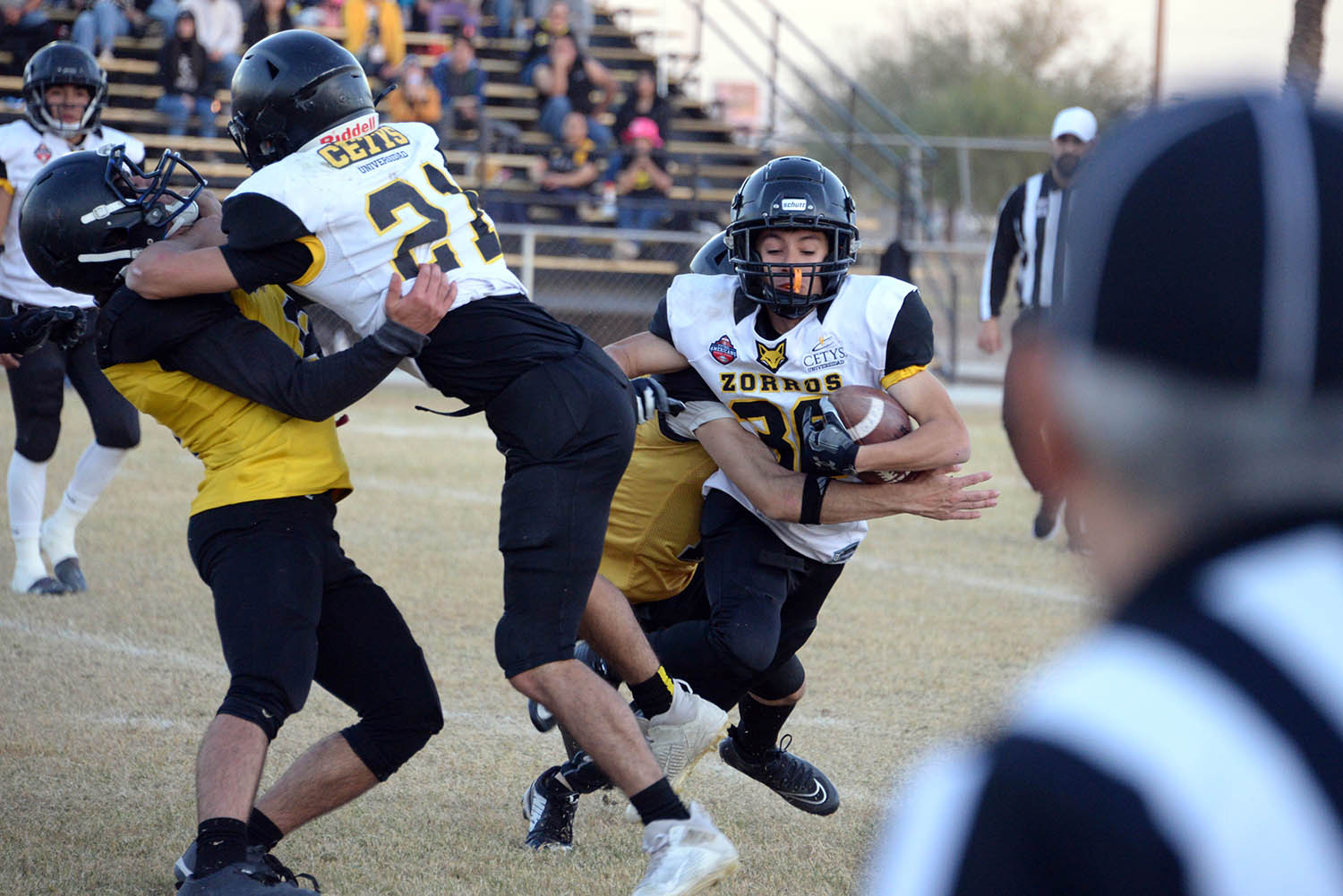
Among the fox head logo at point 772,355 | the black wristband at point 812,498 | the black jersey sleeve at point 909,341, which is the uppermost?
the black jersey sleeve at point 909,341

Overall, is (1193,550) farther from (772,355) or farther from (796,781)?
(796,781)

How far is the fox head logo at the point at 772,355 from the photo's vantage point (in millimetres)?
3607

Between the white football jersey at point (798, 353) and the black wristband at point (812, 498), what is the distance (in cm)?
12

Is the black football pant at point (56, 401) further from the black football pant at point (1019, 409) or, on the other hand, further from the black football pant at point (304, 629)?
the black football pant at point (1019, 409)

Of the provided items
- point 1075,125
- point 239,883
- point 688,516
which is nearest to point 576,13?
point 1075,125

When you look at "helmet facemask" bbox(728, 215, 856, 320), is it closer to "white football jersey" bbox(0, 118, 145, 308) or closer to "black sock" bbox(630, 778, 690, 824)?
"black sock" bbox(630, 778, 690, 824)

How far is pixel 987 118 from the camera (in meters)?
34.5

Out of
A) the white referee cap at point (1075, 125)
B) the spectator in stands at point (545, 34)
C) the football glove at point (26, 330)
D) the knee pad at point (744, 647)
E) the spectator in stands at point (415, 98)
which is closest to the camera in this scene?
the knee pad at point (744, 647)

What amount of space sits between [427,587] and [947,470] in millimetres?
3096

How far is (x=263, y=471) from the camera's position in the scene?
308cm

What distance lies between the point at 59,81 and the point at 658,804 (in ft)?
14.4

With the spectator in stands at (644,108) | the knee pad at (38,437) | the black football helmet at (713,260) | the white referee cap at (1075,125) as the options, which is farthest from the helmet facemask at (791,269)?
the spectator in stands at (644,108)

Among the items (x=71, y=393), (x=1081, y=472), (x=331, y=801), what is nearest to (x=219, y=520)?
(x=331, y=801)

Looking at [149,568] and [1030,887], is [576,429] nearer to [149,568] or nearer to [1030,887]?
[1030,887]
